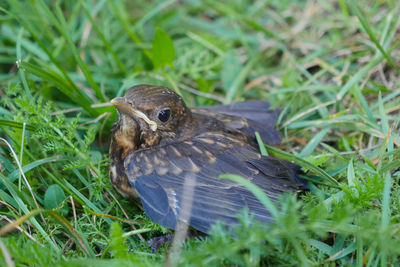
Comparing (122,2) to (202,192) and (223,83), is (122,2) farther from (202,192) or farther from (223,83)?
(202,192)

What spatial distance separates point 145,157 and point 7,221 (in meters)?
0.89

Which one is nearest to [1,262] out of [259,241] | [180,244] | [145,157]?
[180,244]

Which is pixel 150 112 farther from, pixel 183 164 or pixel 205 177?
pixel 205 177

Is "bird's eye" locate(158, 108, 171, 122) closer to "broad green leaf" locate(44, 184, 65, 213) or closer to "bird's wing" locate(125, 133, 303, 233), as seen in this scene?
"bird's wing" locate(125, 133, 303, 233)

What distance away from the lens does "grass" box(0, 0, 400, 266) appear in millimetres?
1945

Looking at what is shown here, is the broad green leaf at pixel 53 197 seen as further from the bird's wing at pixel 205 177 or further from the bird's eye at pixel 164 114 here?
the bird's eye at pixel 164 114

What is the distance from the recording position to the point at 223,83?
12.3 feet

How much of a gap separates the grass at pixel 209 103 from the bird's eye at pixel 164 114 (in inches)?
19.3

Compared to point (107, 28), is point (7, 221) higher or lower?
lower

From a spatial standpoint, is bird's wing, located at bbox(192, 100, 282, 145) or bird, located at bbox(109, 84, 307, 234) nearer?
bird, located at bbox(109, 84, 307, 234)

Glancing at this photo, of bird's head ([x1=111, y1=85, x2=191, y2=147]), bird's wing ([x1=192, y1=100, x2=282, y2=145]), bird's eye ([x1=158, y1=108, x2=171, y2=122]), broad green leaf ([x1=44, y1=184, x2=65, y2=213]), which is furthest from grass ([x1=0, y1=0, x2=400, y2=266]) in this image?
bird's eye ([x1=158, y1=108, x2=171, y2=122])

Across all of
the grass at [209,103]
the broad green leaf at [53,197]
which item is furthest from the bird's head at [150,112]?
the broad green leaf at [53,197]

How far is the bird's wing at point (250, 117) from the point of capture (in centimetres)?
293

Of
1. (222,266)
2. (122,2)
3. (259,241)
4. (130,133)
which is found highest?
(122,2)
